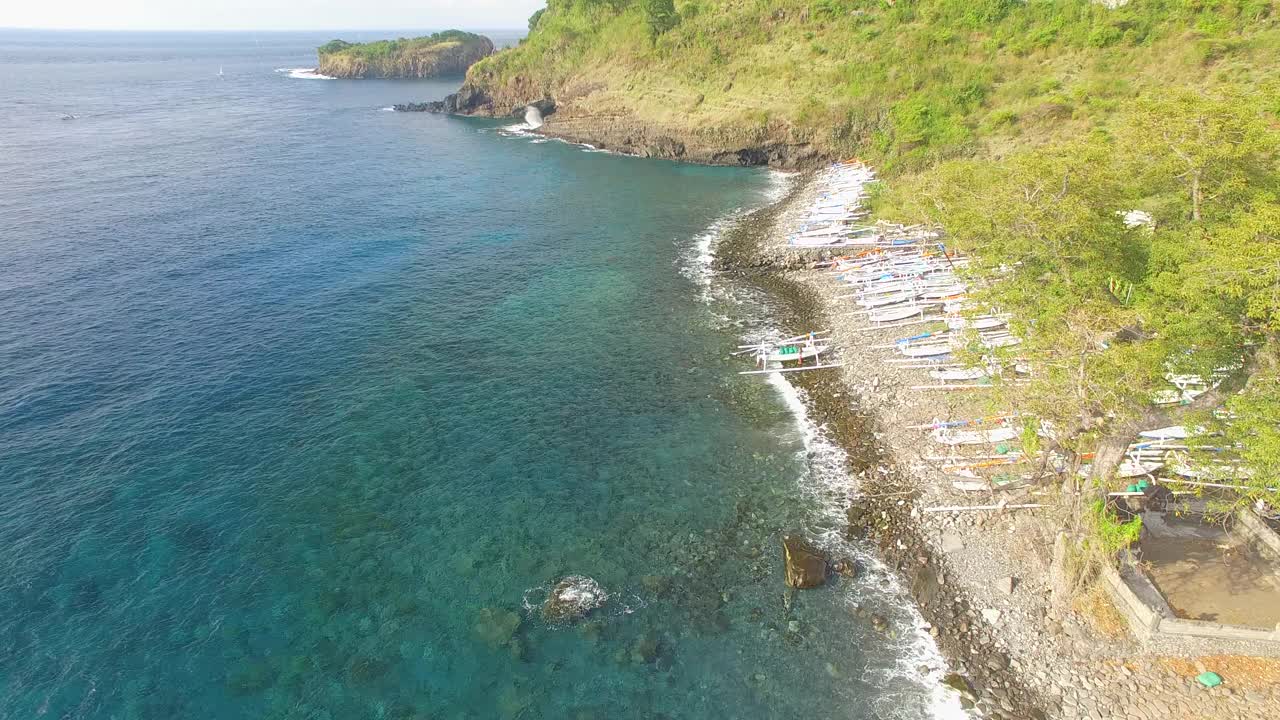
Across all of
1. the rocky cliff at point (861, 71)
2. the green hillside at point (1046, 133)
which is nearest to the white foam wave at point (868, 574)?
the green hillside at point (1046, 133)

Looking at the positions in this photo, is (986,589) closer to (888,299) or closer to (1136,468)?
(1136,468)

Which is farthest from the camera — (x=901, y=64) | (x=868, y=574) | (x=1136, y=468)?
(x=901, y=64)

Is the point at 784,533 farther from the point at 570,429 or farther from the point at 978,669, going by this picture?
the point at 570,429

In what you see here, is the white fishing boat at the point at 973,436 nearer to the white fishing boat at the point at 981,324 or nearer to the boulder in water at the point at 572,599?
the white fishing boat at the point at 981,324

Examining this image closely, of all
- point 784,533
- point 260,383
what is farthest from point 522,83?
point 784,533

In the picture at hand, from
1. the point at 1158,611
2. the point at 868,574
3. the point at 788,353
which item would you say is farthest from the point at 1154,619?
the point at 788,353

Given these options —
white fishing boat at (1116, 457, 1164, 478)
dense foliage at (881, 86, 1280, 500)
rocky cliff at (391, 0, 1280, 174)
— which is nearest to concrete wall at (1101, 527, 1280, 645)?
dense foliage at (881, 86, 1280, 500)
